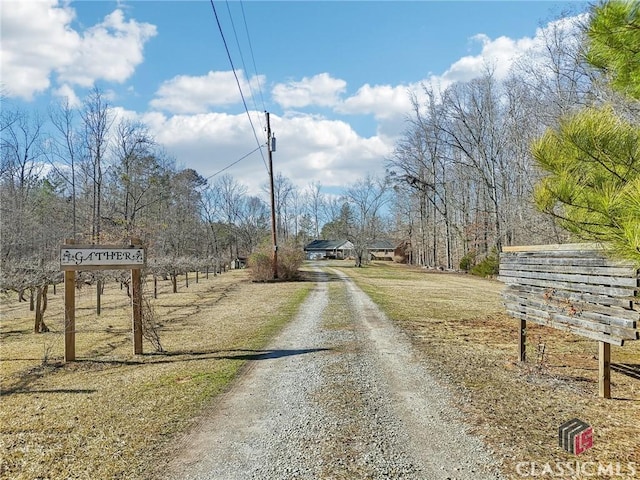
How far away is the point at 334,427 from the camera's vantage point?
3959 millimetres

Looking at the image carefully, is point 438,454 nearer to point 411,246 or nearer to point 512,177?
point 512,177

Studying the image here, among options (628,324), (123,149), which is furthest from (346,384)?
(123,149)

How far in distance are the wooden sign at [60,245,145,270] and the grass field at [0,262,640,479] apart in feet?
4.88

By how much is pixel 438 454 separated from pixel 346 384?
2.00 m

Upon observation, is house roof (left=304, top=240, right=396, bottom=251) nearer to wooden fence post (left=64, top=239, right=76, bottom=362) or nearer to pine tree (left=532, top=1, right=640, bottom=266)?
wooden fence post (left=64, top=239, right=76, bottom=362)

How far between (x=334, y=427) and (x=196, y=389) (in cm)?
202

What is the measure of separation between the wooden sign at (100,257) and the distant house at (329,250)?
56.4 m

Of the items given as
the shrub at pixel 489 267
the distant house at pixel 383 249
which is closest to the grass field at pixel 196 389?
the shrub at pixel 489 267

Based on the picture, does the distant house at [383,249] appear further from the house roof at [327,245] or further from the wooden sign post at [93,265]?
the wooden sign post at [93,265]

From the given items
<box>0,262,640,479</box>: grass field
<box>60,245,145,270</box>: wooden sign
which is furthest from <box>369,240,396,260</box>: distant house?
<box>60,245,145,270</box>: wooden sign

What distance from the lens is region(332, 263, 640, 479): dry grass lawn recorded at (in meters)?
3.48

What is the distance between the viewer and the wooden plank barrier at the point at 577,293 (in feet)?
13.8

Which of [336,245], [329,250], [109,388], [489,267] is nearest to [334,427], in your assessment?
[109,388]

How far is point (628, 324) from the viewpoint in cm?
415
